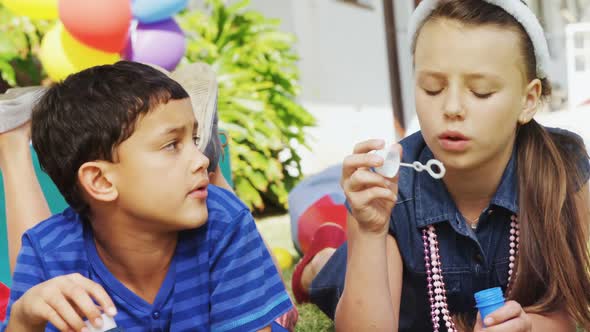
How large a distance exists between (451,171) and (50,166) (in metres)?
0.89

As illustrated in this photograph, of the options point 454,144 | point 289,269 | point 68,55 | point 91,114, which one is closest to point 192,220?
point 91,114

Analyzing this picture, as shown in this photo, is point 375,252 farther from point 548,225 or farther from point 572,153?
point 572,153

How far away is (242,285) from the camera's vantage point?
64.6 inches

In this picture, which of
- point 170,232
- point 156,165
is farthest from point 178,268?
point 156,165

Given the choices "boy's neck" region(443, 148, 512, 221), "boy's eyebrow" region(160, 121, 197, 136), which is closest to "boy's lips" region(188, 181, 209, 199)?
"boy's eyebrow" region(160, 121, 197, 136)

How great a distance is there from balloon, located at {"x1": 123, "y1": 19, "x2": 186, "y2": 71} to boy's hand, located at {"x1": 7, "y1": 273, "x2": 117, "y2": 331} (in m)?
2.58

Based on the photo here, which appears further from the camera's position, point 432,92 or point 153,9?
point 153,9

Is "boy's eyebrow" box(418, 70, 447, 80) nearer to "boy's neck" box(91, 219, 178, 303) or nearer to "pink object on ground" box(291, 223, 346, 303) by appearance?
"boy's neck" box(91, 219, 178, 303)

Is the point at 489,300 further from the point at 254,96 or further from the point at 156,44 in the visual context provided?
the point at 254,96

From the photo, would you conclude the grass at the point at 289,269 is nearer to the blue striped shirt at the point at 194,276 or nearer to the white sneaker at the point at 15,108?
the blue striped shirt at the point at 194,276

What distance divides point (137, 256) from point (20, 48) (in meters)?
3.33

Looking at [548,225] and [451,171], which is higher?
[451,171]

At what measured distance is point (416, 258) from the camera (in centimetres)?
188

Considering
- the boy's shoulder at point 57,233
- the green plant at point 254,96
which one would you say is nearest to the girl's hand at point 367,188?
the boy's shoulder at point 57,233
